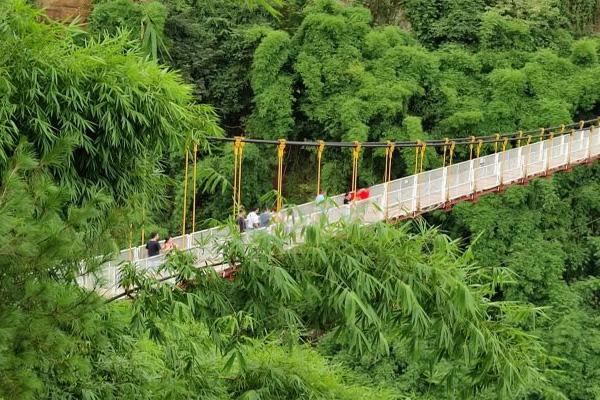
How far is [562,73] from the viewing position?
1153 cm

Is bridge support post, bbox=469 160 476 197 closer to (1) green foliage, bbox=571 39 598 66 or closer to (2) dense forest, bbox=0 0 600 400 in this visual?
(2) dense forest, bbox=0 0 600 400

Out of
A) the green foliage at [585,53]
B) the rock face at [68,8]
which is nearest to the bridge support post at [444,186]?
the green foliage at [585,53]

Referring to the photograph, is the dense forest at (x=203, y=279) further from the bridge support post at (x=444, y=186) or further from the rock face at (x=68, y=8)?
the rock face at (x=68, y=8)

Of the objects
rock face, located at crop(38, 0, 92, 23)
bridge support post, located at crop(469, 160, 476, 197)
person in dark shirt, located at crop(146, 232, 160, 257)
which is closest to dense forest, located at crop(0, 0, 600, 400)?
person in dark shirt, located at crop(146, 232, 160, 257)

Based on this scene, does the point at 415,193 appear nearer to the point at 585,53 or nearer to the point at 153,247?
the point at 153,247

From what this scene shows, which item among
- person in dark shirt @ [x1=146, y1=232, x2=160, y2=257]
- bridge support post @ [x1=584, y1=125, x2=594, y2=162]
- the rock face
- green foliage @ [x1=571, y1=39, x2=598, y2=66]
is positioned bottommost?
bridge support post @ [x1=584, y1=125, x2=594, y2=162]

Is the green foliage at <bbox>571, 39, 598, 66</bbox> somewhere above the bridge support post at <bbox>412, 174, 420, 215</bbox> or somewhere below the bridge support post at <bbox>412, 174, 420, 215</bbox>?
above

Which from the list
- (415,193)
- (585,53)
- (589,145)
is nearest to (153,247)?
(415,193)

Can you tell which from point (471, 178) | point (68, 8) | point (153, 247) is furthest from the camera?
point (68, 8)

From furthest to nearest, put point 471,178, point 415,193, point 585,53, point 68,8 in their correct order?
point 68,8, point 585,53, point 471,178, point 415,193

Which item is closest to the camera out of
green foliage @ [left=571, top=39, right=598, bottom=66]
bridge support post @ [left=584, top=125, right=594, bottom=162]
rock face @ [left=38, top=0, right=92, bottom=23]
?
bridge support post @ [left=584, top=125, right=594, bottom=162]

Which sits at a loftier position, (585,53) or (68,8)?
(68,8)

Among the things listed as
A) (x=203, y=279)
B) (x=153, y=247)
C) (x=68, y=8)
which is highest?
(x=203, y=279)

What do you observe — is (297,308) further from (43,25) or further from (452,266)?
(43,25)
